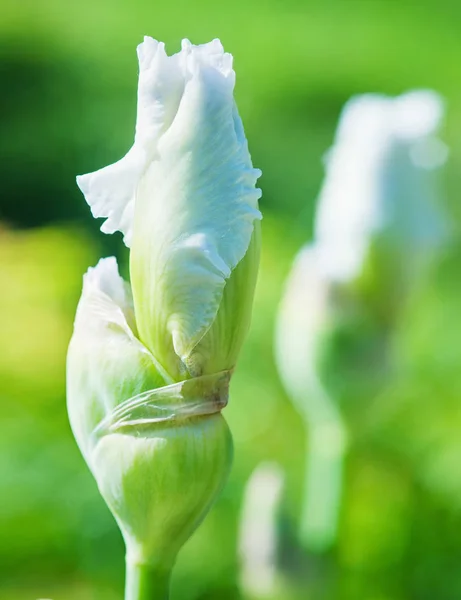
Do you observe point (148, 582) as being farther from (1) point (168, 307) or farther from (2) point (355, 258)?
(2) point (355, 258)

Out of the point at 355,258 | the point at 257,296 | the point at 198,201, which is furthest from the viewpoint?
the point at 257,296

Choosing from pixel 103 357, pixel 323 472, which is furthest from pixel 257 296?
pixel 103 357

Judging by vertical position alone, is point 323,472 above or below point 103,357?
below

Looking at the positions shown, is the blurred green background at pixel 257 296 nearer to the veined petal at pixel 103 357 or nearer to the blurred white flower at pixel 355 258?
the blurred white flower at pixel 355 258

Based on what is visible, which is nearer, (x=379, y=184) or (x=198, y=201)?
(x=198, y=201)

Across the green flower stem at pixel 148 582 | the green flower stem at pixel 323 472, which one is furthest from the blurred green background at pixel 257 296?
the green flower stem at pixel 148 582

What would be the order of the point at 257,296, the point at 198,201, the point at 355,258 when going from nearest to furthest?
the point at 198,201, the point at 355,258, the point at 257,296

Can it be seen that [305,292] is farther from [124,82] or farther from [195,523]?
[124,82]
